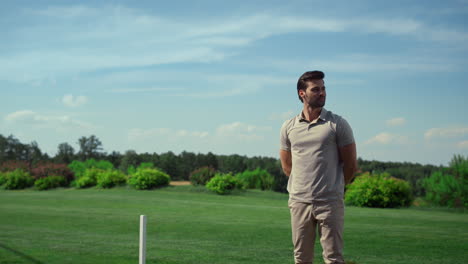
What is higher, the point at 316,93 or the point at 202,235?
the point at 316,93

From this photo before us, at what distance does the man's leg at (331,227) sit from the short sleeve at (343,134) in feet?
1.69

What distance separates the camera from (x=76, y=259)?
24.3 ft

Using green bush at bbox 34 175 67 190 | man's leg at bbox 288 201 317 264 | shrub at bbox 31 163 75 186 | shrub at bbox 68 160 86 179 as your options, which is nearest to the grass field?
man's leg at bbox 288 201 317 264

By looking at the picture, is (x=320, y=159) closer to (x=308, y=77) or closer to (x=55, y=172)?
(x=308, y=77)

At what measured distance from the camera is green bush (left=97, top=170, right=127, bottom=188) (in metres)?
25.6

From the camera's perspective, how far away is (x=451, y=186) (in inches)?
661

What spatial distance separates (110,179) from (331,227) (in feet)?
76.6

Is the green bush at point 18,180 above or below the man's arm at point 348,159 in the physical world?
below

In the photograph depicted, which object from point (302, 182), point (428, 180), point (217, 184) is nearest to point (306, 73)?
point (302, 182)

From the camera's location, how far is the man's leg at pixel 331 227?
3848mm

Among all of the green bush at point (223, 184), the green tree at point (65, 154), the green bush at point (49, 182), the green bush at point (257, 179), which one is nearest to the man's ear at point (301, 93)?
the green bush at point (223, 184)

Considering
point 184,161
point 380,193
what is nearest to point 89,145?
point 184,161

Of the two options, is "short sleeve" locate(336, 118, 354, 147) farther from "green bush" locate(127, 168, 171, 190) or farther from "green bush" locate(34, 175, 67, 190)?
"green bush" locate(34, 175, 67, 190)

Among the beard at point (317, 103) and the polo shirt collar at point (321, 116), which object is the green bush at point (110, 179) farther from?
the beard at point (317, 103)
